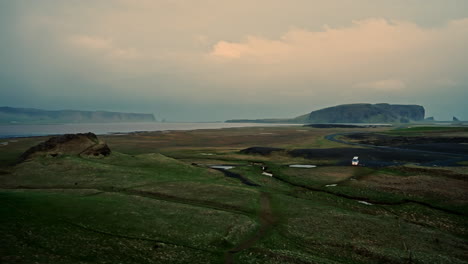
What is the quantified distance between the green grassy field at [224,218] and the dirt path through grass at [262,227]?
→ 0.47 ft

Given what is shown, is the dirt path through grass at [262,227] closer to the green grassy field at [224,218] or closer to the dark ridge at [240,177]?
the green grassy field at [224,218]

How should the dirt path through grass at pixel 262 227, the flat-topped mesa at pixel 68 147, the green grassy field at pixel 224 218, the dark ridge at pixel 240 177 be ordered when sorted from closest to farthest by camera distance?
the green grassy field at pixel 224 218, the dirt path through grass at pixel 262 227, the dark ridge at pixel 240 177, the flat-topped mesa at pixel 68 147

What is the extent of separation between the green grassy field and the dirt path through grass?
0.14 metres

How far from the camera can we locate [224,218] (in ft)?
110

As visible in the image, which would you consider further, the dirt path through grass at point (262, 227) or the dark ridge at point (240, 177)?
the dark ridge at point (240, 177)

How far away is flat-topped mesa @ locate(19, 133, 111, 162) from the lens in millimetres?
68188

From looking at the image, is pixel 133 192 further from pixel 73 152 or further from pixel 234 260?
pixel 73 152

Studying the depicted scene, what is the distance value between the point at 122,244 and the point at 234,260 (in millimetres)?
10500

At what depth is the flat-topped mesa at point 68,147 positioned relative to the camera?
224 feet

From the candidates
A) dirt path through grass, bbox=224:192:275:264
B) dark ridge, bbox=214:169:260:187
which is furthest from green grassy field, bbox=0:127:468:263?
dark ridge, bbox=214:169:260:187

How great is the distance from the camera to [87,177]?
53.2 metres

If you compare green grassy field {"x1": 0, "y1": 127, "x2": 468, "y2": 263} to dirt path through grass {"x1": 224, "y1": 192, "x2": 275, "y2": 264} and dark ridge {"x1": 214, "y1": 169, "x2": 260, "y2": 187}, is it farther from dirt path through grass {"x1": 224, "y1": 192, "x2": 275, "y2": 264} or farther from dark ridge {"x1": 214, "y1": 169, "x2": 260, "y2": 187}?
dark ridge {"x1": 214, "y1": 169, "x2": 260, "y2": 187}

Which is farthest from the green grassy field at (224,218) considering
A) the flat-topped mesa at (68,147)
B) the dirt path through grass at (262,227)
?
the flat-topped mesa at (68,147)

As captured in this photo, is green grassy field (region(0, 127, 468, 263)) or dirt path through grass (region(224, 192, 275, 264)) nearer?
green grassy field (region(0, 127, 468, 263))
